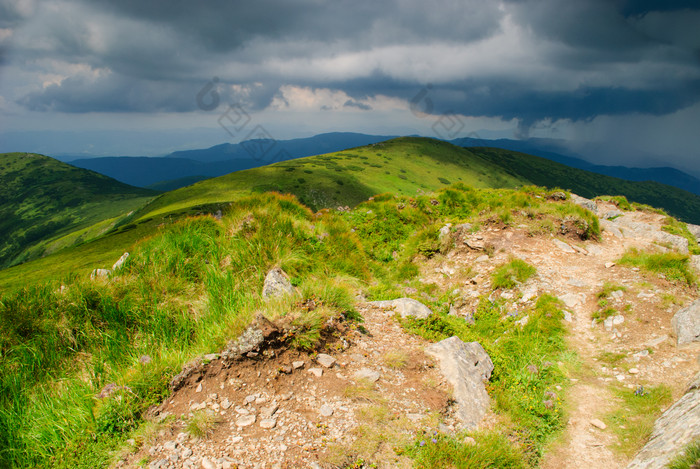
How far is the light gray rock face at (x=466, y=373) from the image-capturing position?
16.5 feet

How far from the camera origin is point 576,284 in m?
9.74

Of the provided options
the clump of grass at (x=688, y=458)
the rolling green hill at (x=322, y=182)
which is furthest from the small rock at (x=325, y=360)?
the rolling green hill at (x=322, y=182)

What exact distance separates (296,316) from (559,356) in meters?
6.37

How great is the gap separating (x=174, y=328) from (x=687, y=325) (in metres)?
11.1

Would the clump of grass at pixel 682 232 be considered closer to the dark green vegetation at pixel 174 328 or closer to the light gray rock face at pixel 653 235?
the light gray rock face at pixel 653 235

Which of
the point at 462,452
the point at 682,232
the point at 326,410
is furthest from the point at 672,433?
the point at 682,232

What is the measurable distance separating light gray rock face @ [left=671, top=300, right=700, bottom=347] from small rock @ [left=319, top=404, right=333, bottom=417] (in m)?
7.98

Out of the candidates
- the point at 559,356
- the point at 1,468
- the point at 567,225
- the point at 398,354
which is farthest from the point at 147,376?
the point at 567,225

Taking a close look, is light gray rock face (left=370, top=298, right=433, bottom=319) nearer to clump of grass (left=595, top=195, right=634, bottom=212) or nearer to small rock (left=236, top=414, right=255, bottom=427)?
small rock (left=236, top=414, right=255, bottom=427)

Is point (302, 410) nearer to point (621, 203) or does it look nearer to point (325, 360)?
point (325, 360)

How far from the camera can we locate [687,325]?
7082 mm

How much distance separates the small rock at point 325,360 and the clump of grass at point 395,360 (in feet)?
3.23

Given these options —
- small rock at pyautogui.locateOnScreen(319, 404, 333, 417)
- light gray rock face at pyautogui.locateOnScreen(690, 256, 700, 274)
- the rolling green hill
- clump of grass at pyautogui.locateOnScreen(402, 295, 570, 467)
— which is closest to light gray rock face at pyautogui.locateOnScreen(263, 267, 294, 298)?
small rock at pyautogui.locateOnScreen(319, 404, 333, 417)

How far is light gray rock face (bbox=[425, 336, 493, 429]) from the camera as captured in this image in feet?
16.5
